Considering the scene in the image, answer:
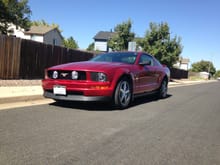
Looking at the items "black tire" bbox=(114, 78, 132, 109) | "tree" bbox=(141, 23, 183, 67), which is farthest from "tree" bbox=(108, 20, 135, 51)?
"black tire" bbox=(114, 78, 132, 109)

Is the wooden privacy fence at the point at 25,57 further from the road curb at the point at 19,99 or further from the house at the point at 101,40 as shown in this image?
the house at the point at 101,40

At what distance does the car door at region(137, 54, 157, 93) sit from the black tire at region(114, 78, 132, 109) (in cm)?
66

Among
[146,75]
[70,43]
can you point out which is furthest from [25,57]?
[70,43]

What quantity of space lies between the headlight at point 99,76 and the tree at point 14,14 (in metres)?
29.4

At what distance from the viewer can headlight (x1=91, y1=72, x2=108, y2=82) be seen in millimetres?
6145

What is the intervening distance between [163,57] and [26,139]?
26.1 meters

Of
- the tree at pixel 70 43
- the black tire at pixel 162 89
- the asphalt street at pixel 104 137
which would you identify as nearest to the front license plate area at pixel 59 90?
the asphalt street at pixel 104 137

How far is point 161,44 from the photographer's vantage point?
2945 cm

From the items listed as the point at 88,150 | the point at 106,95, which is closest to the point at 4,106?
the point at 106,95

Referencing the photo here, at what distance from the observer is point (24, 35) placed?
1845 inches

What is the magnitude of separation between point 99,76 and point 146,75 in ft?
7.47

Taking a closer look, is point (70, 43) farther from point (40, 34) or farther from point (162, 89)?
point (162, 89)

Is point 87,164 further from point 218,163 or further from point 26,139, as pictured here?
point 218,163

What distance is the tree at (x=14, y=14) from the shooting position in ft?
111
